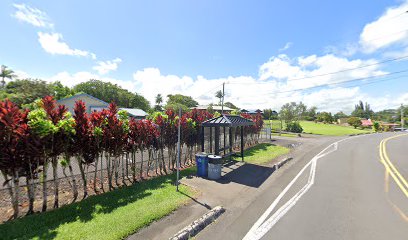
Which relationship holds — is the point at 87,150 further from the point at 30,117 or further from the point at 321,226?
the point at 321,226

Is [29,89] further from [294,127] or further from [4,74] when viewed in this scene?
[294,127]

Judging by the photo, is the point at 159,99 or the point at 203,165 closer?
the point at 203,165

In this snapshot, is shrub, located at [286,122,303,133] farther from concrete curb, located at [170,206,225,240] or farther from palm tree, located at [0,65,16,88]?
palm tree, located at [0,65,16,88]

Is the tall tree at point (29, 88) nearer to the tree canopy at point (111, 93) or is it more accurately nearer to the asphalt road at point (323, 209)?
the tree canopy at point (111, 93)

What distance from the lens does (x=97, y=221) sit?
536cm

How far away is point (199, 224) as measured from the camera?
524cm

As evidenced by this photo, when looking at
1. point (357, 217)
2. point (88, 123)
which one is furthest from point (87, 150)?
point (357, 217)

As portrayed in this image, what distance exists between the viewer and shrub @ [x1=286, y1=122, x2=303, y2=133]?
35.8 meters

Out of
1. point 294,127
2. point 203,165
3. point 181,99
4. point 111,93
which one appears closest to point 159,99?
point 181,99

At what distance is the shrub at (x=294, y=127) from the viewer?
35.8m

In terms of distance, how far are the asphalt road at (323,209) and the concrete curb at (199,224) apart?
0.55ft

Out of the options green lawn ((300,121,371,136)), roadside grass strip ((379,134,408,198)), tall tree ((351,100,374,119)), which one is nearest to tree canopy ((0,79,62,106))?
roadside grass strip ((379,134,408,198))

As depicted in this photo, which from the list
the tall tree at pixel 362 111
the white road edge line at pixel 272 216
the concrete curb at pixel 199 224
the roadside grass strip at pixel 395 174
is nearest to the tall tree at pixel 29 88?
the concrete curb at pixel 199 224

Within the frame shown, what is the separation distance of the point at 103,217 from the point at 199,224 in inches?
107
